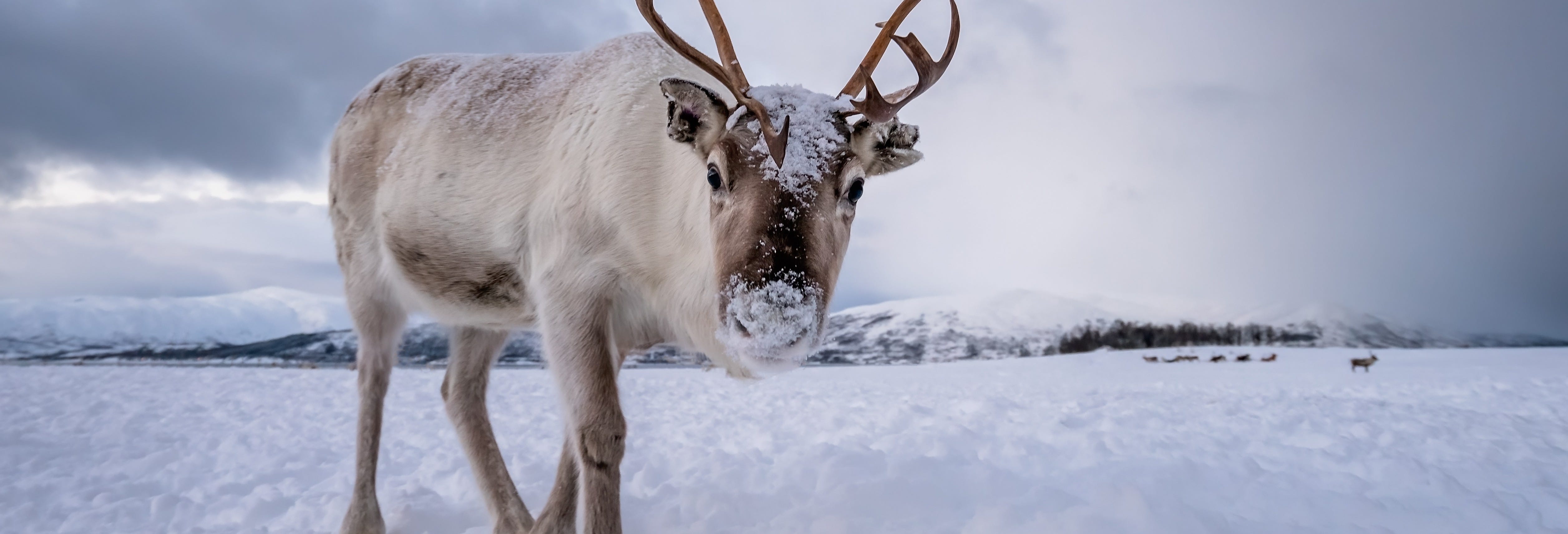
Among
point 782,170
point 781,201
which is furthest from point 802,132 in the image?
point 781,201

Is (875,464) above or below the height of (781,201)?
below

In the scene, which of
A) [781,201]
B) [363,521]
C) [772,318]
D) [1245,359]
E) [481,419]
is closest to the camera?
[772,318]

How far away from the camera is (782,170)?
2455 mm

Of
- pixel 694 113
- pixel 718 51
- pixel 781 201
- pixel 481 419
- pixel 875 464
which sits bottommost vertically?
pixel 875 464

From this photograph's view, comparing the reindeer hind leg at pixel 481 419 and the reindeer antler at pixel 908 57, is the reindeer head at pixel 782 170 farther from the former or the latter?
the reindeer hind leg at pixel 481 419

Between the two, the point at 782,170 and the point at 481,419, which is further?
the point at 481,419

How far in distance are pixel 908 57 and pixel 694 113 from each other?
976 mm

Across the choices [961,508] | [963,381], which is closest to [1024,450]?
[961,508]

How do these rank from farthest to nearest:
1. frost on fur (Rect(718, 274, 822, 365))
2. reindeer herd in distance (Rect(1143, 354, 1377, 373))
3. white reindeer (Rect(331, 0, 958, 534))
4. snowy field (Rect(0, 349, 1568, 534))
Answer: reindeer herd in distance (Rect(1143, 354, 1377, 373))
snowy field (Rect(0, 349, 1568, 534))
white reindeer (Rect(331, 0, 958, 534))
frost on fur (Rect(718, 274, 822, 365))

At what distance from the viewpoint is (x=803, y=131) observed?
8.43 feet

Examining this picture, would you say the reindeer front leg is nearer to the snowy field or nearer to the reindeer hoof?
the snowy field

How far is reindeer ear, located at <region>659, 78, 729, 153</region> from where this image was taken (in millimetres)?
2680

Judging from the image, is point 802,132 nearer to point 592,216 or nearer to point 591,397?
point 592,216

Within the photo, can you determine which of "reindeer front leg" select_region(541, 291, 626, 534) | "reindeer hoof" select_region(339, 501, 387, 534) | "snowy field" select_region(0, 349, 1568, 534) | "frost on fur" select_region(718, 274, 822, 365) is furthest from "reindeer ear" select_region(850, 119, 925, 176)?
"reindeer hoof" select_region(339, 501, 387, 534)
